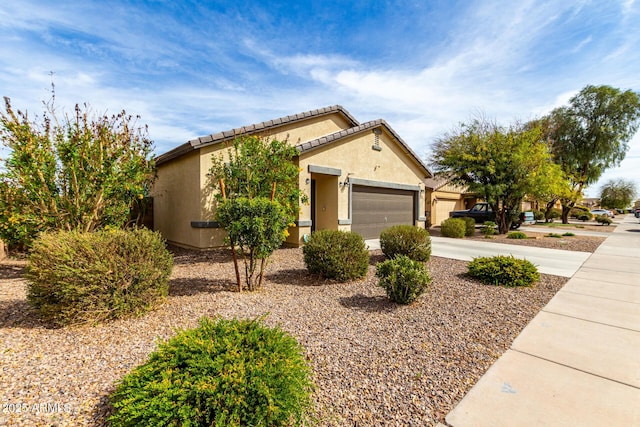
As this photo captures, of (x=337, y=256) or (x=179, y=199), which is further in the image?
(x=179, y=199)

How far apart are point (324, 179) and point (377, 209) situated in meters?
3.25

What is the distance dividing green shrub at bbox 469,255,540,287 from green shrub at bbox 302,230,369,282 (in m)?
2.69

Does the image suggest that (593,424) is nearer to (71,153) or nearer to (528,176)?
(71,153)

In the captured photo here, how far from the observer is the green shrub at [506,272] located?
6.15m

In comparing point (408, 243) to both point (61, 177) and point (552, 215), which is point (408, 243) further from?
point (552, 215)

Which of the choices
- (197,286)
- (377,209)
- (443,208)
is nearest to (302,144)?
(377,209)

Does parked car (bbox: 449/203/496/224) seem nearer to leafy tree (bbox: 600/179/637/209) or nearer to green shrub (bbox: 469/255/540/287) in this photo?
green shrub (bbox: 469/255/540/287)

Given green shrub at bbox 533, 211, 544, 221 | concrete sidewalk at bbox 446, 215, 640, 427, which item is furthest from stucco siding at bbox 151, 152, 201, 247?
green shrub at bbox 533, 211, 544, 221

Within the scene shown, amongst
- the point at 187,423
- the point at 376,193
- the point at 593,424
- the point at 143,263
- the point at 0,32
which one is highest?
the point at 0,32

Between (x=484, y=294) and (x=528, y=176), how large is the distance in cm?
1265

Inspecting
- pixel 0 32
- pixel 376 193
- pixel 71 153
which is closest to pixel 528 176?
pixel 376 193

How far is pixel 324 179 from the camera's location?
12266 mm

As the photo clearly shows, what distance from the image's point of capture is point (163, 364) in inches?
87.8

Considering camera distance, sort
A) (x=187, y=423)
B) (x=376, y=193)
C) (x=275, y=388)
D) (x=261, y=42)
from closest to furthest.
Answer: (x=187, y=423), (x=275, y=388), (x=261, y=42), (x=376, y=193)
